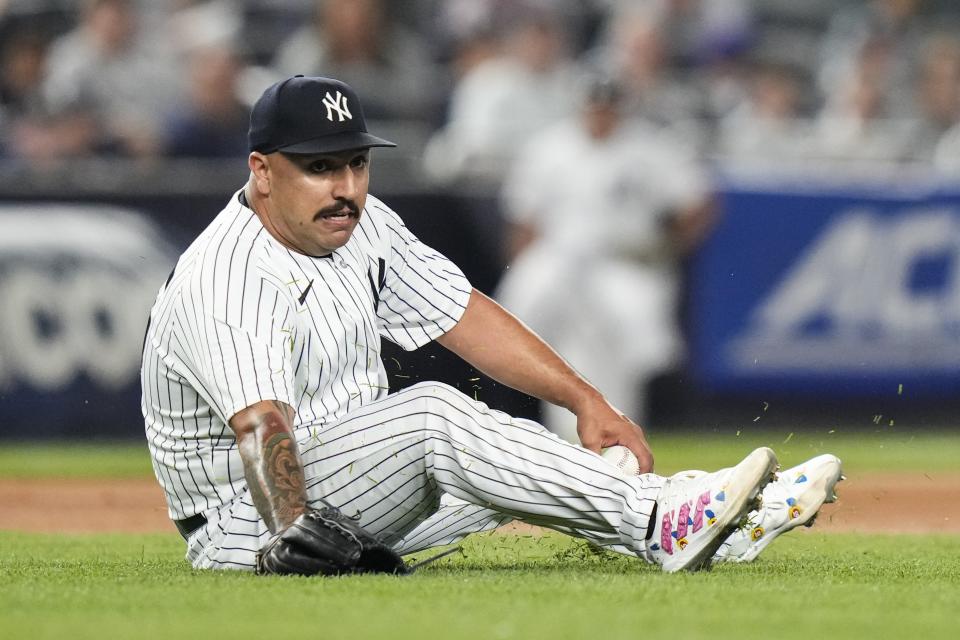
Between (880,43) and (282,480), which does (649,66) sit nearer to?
(880,43)

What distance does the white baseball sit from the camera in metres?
4.04

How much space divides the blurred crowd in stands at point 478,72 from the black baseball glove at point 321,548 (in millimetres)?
6205

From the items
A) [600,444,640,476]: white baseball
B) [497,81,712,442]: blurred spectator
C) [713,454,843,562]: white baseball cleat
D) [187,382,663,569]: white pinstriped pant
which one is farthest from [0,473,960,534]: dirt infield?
[187,382,663,569]: white pinstriped pant

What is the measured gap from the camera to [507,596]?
11.4 ft

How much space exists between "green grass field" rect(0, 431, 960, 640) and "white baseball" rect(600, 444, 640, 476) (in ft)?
0.87

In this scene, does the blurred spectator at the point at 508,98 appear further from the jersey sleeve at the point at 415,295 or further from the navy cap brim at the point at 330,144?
the navy cap brim at the point at 330,144

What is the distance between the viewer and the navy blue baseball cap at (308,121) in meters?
3.88

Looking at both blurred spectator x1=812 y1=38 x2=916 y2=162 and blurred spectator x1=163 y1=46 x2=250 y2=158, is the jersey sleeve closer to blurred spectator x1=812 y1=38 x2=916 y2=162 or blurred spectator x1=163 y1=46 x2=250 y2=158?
blurred spectator x1=163 y1=46 x2=250 y2=158

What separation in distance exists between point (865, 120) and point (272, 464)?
826 centimetres

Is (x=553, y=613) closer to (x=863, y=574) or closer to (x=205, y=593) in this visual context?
(x=205, y=593)

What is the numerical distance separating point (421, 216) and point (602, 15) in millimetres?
2631

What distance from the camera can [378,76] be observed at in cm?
1043

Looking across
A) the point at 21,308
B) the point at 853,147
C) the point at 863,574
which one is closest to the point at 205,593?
the point at 863,574

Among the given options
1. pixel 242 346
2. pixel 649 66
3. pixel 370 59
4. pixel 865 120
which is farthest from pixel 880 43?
pixel 242 346
